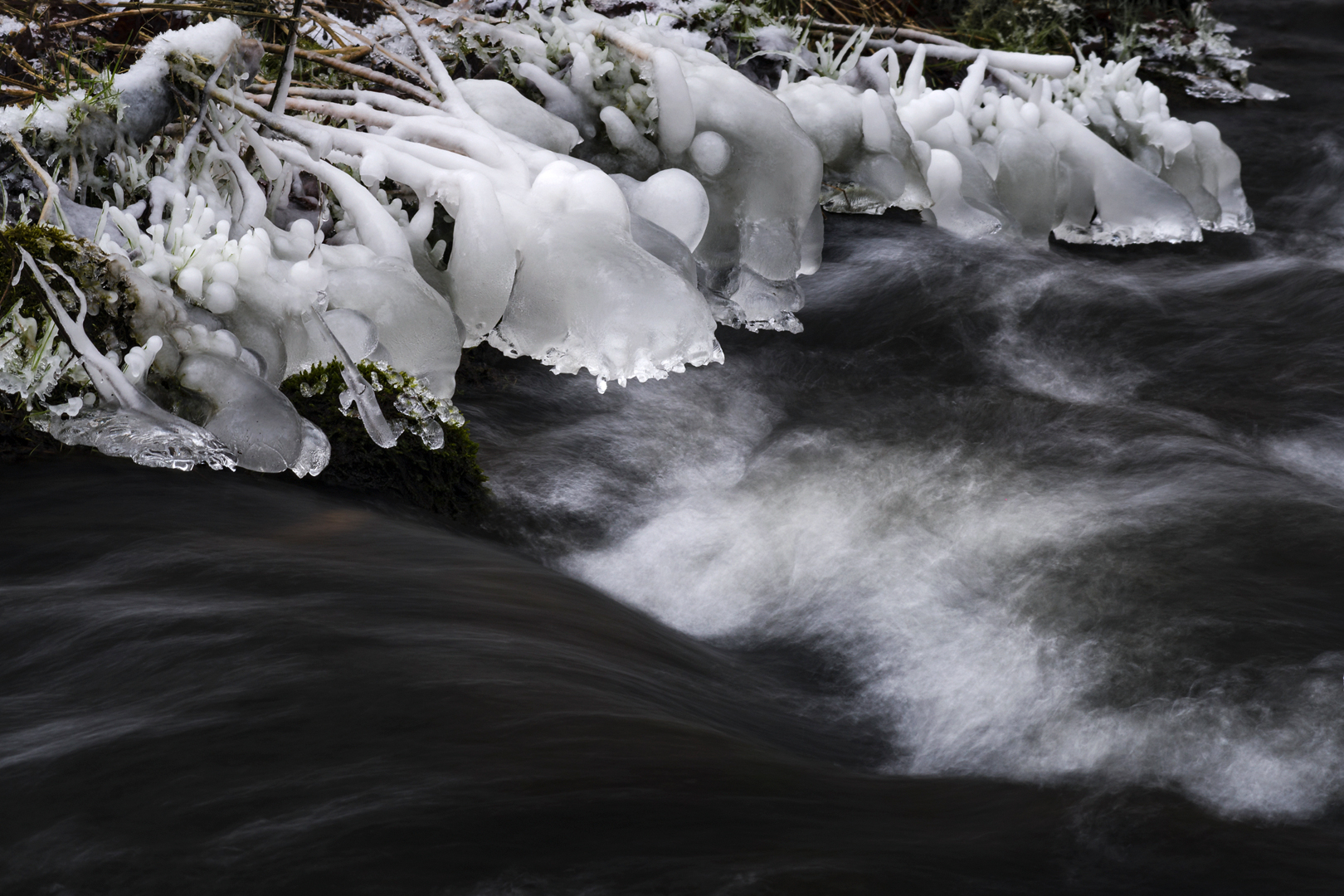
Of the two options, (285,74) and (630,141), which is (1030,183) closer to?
(630,141)

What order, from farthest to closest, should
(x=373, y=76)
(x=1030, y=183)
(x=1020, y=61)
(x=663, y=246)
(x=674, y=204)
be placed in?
(x=1020, y=61), (x=1030, y=183), (x=373, y=76), (x=674, y=204), (x=663, y=246)

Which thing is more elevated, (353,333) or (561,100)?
(561,100)

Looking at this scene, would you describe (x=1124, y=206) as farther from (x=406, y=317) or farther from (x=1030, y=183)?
(x=406, y=317)

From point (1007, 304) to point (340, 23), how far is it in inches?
117

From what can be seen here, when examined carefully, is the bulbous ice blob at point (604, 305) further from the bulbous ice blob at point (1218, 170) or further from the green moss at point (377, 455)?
the bulbous ice blob at point (1218, 170)

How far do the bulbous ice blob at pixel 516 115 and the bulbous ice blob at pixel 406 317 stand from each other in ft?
3.53

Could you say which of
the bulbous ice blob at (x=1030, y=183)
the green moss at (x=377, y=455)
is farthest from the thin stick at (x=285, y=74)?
the bulbous ice blob at (x=1030, y=183)

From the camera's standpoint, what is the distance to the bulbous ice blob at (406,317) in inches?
141

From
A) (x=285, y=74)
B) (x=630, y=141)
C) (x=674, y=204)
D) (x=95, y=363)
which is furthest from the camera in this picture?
(x=630, y=141)

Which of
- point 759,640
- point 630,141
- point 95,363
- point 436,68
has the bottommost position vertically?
point 759,640

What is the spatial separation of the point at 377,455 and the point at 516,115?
1679 millimetres

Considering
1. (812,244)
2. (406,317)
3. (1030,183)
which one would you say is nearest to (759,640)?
(406,317)

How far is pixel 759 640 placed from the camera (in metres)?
3.23

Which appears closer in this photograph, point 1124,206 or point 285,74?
point 285,74
